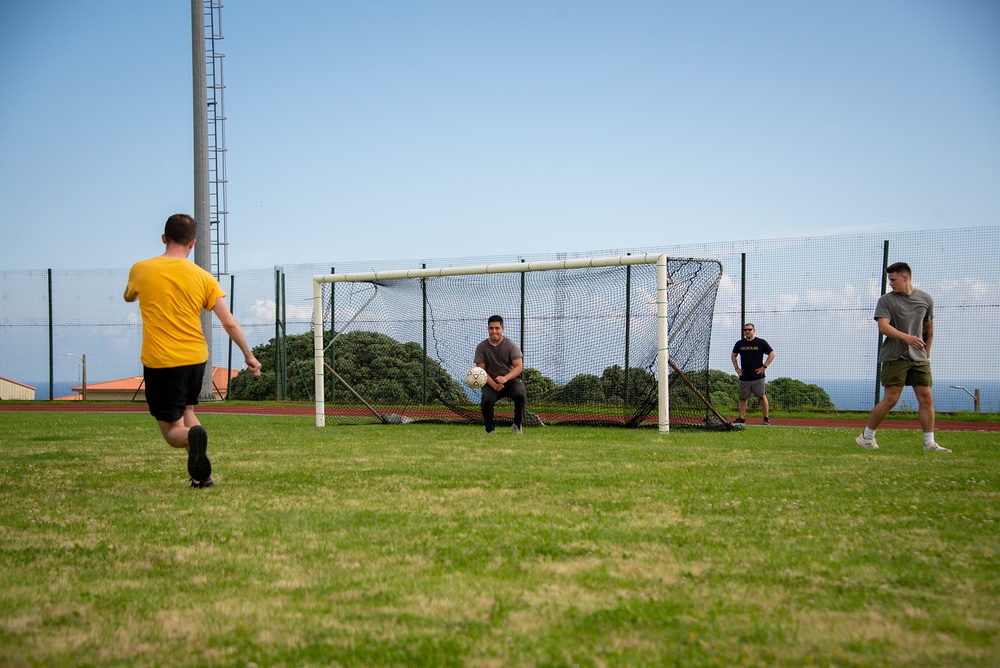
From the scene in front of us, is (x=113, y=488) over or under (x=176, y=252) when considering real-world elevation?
under

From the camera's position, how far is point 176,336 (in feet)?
19.7

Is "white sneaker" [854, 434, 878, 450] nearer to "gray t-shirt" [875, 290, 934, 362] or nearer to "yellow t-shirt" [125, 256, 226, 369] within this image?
"gray t-shirt" [875, 290, 934, 362]

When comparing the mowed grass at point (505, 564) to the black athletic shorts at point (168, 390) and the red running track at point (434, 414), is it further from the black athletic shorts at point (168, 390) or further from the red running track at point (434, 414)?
the red running track at point (434, 414)

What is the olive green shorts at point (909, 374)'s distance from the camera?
8.51m

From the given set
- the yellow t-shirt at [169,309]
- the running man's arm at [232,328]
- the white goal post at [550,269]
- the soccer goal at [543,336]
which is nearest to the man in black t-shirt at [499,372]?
the soccer goal at [543,336]

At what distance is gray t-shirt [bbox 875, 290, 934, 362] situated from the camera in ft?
28.0

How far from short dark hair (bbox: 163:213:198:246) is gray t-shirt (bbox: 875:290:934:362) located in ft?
20.7

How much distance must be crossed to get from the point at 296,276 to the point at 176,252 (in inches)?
624

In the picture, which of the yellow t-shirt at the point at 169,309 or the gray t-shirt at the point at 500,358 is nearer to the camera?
the yellow t-shirt at the point at 169,309

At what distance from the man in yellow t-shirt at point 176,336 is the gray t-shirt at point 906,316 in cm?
607

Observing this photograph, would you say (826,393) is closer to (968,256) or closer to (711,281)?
(968,256)

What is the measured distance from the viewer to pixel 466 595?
323 centimetres

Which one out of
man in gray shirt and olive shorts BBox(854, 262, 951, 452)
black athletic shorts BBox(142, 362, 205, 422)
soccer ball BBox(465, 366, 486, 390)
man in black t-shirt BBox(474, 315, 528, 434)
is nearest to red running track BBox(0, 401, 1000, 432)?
man in black t-shirt BBox(474, 315, 528, 434)

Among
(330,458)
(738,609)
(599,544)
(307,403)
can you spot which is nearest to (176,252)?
(330,458)
